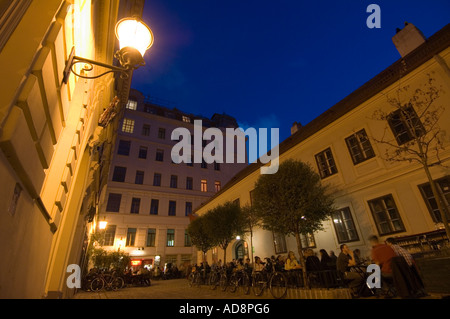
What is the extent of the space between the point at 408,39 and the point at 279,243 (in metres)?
14.9

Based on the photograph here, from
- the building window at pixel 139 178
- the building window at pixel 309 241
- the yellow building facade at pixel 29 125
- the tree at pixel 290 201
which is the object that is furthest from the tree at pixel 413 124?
the building window at pixel 139 178

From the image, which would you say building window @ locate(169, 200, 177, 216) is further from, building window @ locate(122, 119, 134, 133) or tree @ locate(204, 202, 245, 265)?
tree @ locate(204, 202, 245, 265)

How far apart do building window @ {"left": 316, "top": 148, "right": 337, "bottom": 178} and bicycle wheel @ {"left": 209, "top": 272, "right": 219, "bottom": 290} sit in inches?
363

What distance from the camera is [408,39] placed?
1235 cm

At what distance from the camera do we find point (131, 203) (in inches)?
1204

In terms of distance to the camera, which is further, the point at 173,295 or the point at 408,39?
the point at 408,39

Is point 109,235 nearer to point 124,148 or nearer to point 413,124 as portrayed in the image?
point 124,148

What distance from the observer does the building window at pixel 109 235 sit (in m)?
27.3

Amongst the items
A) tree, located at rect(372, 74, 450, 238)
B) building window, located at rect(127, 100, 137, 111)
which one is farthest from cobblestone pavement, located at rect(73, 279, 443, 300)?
building window, located at rect(127, 100, 137, 111)

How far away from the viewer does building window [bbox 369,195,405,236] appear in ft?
33.4

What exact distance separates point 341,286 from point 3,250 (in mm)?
8934

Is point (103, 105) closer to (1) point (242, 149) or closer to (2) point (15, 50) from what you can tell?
(2) point (15, 50)

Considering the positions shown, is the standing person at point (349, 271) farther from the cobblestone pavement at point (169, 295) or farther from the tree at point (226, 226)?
the tree at point (226, 226)

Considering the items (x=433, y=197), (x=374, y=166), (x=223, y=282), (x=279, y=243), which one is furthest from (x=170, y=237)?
(x=433, y=197)
